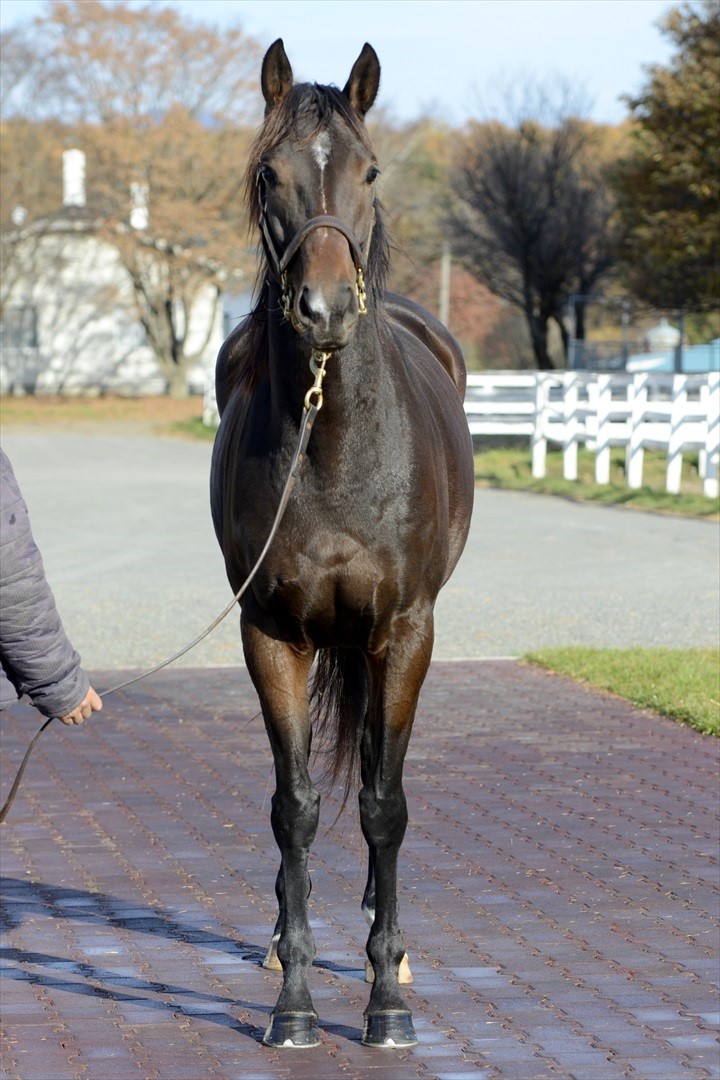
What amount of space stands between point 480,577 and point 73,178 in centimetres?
4155

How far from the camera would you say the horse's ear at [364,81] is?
174 inches

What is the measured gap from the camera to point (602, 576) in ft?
44.1

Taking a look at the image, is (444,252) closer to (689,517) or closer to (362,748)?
(689,517)

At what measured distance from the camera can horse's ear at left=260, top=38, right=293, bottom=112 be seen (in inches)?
175

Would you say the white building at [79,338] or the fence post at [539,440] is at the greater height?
the white building at [79,338]

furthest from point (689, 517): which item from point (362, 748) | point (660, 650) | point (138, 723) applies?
point (362, 748)

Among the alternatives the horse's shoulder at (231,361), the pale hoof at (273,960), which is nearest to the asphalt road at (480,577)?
the horse's shoulder at (231,361)

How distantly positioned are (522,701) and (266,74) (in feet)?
16.9

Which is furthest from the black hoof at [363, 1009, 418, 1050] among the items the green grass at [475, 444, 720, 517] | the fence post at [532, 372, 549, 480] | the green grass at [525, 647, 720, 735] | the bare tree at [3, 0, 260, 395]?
the bare tree at [3, 0, 260, 395]

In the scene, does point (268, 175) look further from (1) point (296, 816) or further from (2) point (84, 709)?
(1) point (296, 816)

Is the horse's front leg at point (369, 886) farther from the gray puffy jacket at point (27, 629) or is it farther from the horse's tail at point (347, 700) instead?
the gray puffy jacket at point (27, 629)

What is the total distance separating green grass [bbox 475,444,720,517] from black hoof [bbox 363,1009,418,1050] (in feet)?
45.1

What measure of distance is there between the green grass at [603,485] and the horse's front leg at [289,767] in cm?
1345

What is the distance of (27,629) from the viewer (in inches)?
141
